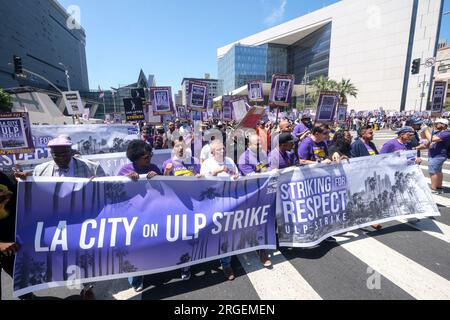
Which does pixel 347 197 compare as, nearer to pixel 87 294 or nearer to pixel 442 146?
pixel 442 146

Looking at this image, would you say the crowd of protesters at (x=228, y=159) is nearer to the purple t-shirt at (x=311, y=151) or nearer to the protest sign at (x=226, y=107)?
the purple t-shirt at (x=311, y=151)

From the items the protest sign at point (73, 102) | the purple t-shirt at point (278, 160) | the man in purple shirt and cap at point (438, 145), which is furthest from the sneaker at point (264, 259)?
the protest sign at point (73, 102)

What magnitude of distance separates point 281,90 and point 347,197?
431 centimetres

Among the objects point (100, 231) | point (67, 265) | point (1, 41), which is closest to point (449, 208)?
point (100, 231)

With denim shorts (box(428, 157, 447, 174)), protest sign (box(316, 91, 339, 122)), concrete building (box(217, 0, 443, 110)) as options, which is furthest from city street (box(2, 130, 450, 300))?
concrete building (box(217, 0, 443, 110))

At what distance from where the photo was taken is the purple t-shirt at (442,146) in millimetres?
5652

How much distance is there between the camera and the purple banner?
2.50 m

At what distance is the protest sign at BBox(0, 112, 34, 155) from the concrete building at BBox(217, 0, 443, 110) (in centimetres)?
4680

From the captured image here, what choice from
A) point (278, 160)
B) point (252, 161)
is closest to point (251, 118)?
point (278, 160)

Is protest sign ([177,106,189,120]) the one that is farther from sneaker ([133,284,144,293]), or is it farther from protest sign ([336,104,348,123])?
sneaker ([133,284,144,293])

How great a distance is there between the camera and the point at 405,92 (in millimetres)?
49750

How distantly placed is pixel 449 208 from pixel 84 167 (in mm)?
7212

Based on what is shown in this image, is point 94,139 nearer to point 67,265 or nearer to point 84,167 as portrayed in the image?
point 84,167

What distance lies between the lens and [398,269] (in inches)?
126
